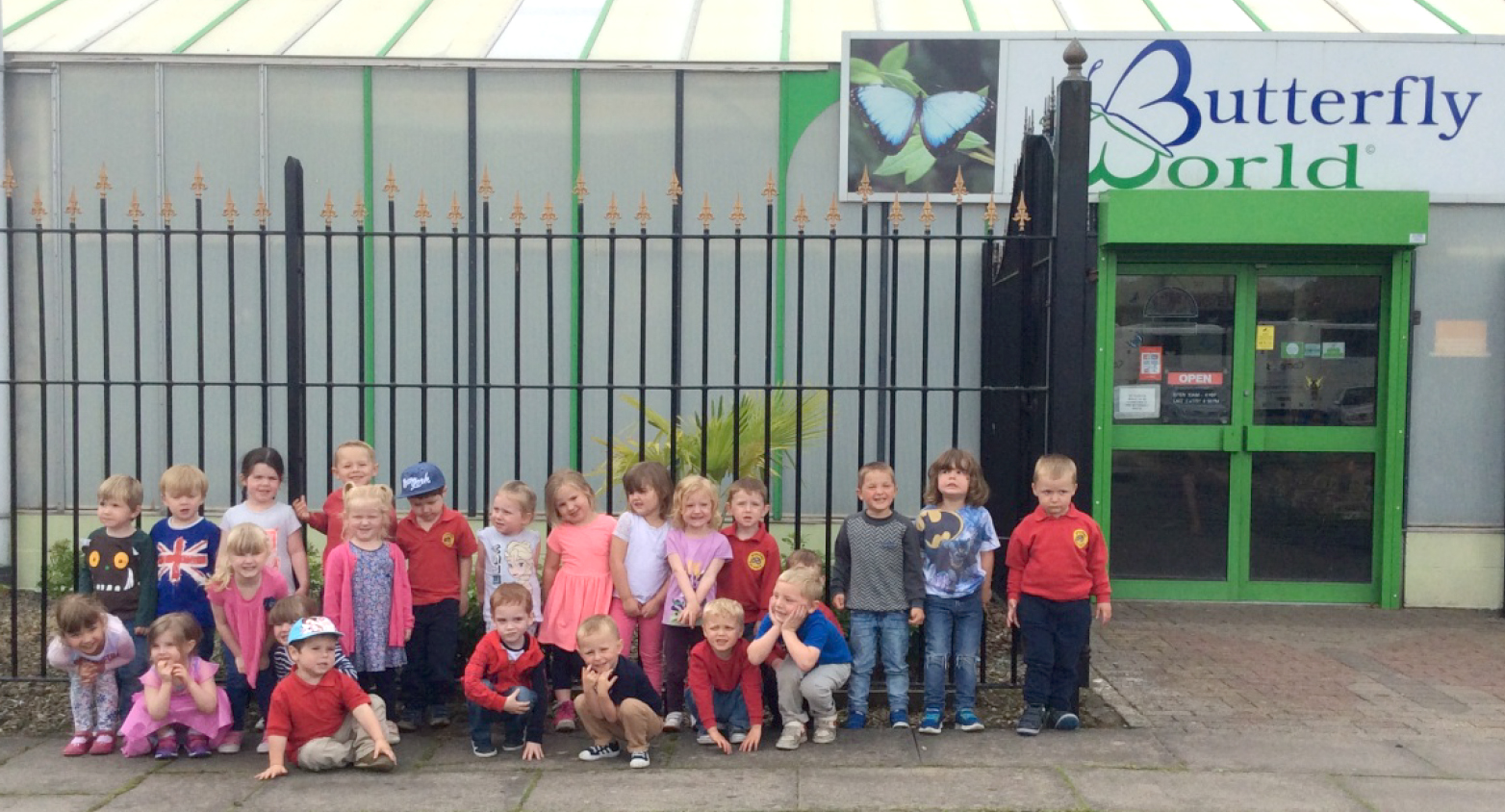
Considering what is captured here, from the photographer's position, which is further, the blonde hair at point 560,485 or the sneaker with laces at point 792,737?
the blonde hair at point 560,485

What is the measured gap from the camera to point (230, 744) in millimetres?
5426

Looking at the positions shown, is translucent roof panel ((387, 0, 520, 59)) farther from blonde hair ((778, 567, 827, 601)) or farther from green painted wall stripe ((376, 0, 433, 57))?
blonde hair ((778, 567, 827, 601))

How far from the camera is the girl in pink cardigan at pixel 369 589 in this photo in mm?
5434

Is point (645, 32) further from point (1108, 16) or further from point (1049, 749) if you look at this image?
point (1049, 749)

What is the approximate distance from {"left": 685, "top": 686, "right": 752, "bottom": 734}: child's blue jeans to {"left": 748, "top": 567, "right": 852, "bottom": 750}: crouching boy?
Result: 153 millimetres

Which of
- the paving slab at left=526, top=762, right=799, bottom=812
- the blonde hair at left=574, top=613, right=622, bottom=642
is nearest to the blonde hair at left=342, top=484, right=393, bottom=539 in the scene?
the blonde hair at left=574, top=613, right=622, bottom=642

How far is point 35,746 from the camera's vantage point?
216 inches

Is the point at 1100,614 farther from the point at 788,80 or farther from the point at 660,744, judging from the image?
the point at 788,80

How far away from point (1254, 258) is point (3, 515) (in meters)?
7.78

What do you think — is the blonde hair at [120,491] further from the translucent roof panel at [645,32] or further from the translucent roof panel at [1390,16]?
the translucent roof panel at [1390,16]

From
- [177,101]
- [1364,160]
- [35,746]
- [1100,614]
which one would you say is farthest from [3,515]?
[1364,160]

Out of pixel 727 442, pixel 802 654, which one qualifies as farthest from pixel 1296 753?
pixel 727 442

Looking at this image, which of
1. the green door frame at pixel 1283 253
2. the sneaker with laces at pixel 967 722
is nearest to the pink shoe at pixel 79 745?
the sneaker with laces at pixel 967 722

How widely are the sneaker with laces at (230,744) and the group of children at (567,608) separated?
0.01 m
